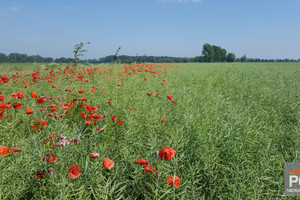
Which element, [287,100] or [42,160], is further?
[287,100]

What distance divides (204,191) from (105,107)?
1.65 meters

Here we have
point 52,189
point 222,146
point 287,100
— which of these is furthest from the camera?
point 287,100

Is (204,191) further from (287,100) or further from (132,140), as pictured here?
(287,100)

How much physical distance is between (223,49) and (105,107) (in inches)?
3862

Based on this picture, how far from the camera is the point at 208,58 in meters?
78.6

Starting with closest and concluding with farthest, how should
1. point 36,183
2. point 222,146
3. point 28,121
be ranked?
point 36,183 < point 222,146 < point 28,121

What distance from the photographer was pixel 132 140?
62.1 inches

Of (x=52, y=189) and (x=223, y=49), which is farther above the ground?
(x=223, y=49)

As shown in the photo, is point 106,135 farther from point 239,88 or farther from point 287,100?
point 239,88

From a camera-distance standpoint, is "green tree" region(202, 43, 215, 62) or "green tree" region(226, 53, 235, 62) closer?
"green tree" region(202, 43, 215, 62)

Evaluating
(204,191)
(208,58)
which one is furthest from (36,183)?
(208,58)

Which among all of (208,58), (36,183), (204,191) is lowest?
(204,191)

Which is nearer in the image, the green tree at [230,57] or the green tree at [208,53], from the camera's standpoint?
the green tree at [208,53]

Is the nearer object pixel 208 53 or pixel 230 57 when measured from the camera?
pixel 208 53
